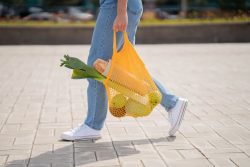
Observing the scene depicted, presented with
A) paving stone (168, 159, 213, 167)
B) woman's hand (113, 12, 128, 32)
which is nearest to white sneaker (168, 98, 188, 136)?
paving stone (168, 159, 213, 167)

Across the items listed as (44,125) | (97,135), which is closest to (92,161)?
(97,135)

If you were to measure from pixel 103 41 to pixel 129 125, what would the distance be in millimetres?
1095

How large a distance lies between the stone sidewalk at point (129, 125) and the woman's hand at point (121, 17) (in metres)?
0.92

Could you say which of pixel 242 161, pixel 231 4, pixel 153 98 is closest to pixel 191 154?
pixel 242 161

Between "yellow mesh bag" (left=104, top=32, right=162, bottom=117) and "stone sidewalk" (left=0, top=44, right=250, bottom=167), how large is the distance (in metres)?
0.31

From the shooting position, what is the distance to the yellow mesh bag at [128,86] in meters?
3.81

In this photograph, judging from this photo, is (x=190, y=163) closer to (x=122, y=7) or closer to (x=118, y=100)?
(x=118, y=100)

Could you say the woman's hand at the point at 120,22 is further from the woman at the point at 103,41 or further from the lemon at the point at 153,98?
the lemon at the point at 153,98

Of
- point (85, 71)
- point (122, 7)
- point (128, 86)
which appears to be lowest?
point (128, 86)

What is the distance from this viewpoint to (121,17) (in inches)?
148

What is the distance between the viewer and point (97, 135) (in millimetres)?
4133

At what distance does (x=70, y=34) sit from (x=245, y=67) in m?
7.38

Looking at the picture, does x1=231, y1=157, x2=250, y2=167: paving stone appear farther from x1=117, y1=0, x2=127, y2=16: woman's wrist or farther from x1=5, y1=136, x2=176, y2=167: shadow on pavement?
x1=117, y1=0, x2=127, y2=16: woman's wrist

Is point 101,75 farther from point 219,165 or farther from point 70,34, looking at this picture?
point 70,34
